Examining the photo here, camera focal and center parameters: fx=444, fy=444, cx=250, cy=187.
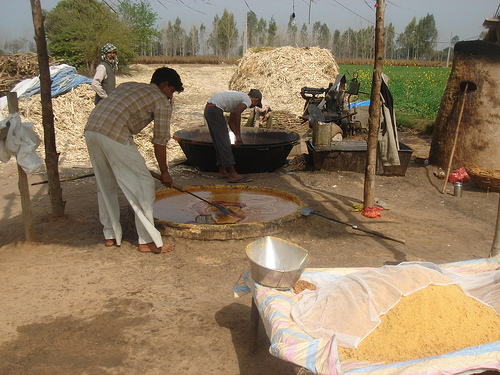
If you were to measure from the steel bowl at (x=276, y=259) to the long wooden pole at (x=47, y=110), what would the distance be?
2779mm

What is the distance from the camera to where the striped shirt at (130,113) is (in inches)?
141

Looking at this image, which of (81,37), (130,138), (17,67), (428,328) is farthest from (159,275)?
(81,37)

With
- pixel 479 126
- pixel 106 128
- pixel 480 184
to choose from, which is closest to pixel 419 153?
pixel 479 126

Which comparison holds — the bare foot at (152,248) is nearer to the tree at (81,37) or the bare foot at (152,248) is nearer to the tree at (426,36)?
the tree at (81,37)

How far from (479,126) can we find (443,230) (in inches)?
114

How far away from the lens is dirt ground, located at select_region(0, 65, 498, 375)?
Result: 8.34 ft

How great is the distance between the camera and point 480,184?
6.25m

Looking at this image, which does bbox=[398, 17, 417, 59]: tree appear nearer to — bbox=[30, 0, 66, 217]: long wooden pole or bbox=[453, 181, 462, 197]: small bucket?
bbox=[453, 181, 462, 197]: small bucket

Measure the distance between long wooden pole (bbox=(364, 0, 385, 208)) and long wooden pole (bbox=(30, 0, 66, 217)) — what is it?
337 cm

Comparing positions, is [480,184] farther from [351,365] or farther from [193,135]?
[351,365]

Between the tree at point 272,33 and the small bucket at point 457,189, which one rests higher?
the tree at point 272,33

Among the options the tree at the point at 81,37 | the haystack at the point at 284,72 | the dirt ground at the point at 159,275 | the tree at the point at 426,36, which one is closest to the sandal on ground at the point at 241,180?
the dirt ground at the point at 159,275

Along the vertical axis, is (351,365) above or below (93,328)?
above

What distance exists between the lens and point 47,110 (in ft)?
14.6
